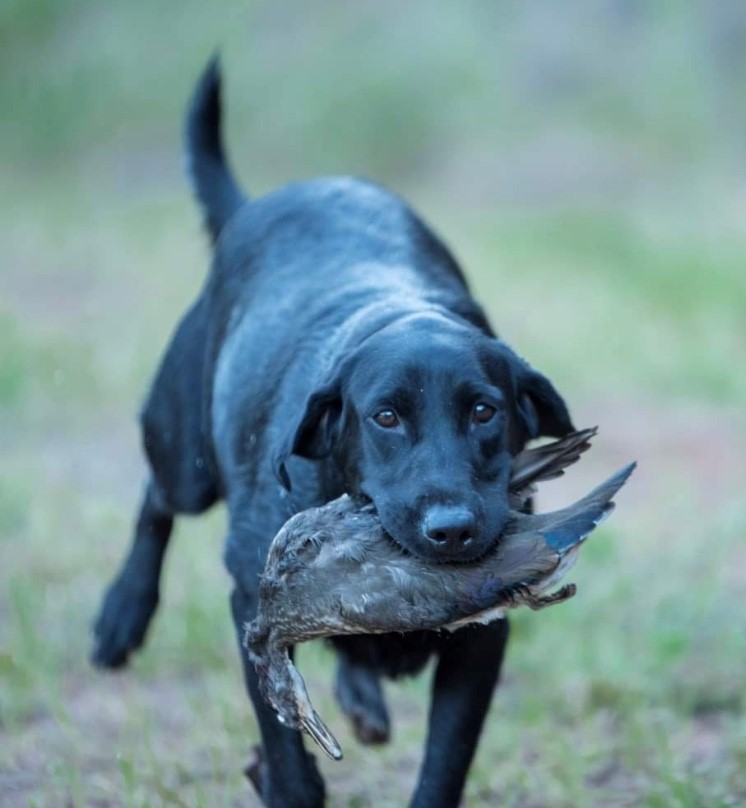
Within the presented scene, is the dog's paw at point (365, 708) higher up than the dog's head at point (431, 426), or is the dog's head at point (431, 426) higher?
the dog's head at point (431, 426)

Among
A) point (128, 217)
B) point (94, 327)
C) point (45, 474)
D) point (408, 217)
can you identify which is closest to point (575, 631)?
point (408, 217)

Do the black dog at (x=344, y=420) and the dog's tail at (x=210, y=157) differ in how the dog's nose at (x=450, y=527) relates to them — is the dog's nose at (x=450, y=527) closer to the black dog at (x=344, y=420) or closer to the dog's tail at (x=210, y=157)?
the black dog at (x=344, y=420)

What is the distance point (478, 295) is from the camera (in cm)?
1145

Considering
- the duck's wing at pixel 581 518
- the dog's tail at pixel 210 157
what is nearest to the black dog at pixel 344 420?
the duck's wing at pixel 581 518

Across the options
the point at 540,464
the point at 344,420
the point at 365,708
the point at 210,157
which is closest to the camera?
the point at 540,464

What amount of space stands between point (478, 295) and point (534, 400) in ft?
25.8

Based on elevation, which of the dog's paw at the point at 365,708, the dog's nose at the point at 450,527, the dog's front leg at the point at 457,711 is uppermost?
the dog's nose at the point at 450,527

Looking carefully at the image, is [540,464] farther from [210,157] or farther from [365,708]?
[210,157]

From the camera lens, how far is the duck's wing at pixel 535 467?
10.8 feet

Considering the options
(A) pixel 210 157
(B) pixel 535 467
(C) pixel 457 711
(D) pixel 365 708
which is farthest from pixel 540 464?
(A) pixel 210 157

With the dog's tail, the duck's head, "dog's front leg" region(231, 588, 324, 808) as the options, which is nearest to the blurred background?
"dog's front leg" region(231, 588, 324, 808)

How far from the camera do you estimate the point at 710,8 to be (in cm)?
1928

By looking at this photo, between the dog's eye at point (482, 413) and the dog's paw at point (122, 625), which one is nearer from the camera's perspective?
the dog's eye at point (482, 413)

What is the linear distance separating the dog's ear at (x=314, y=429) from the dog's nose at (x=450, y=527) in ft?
1.80
